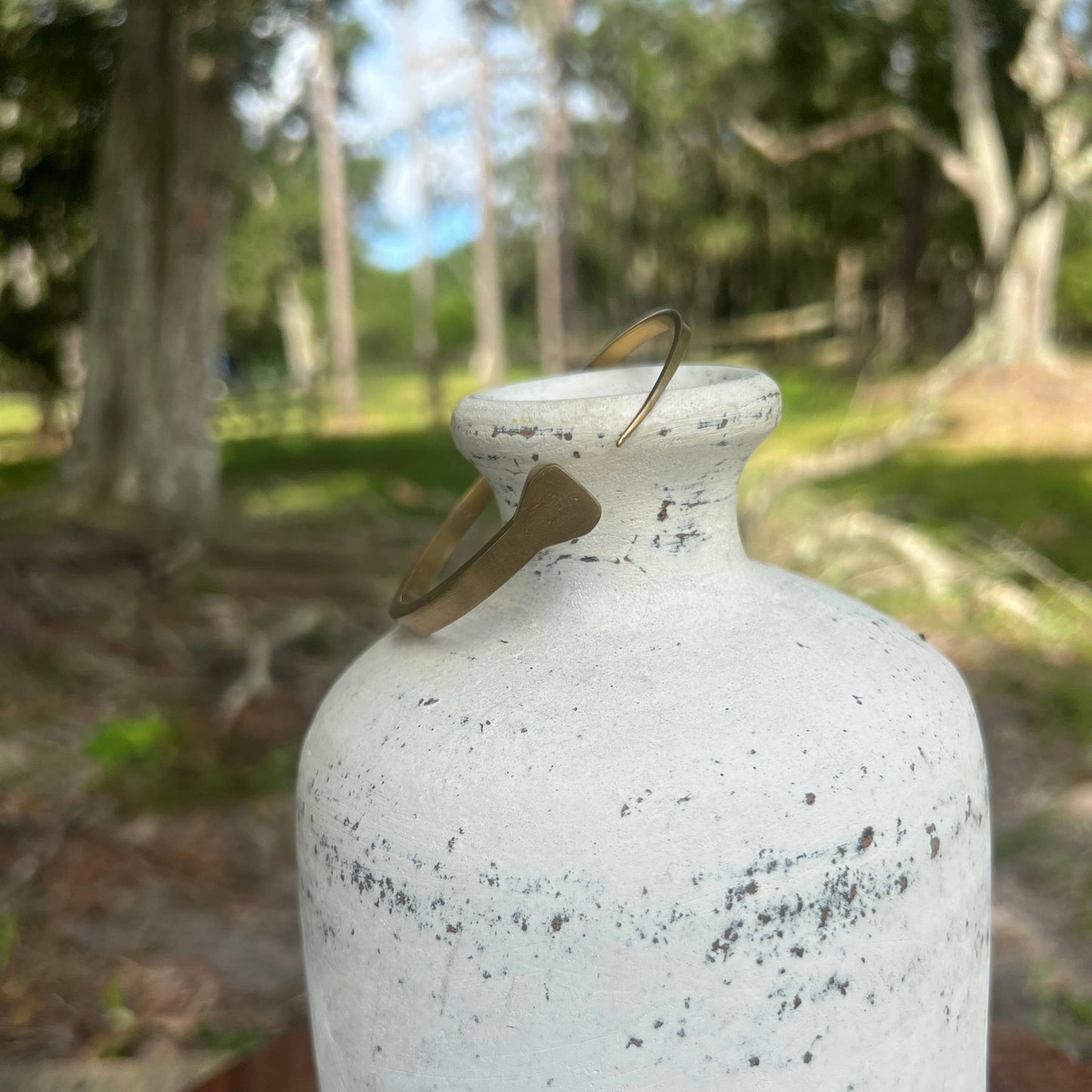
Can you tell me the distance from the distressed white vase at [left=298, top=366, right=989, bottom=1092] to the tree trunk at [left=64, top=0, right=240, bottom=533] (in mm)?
5370

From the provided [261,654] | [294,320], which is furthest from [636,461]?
[294,320]

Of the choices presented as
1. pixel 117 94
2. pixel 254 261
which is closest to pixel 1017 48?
pixel 117 94

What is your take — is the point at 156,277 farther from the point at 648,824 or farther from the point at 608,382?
the point at 648,824

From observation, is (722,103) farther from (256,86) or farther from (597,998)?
(597,998)

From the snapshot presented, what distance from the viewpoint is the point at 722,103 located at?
21.7 metres

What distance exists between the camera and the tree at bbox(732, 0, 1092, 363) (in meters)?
9.38

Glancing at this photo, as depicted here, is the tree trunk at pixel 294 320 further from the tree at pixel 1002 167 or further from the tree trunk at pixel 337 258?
the tree at pixel 1002 167

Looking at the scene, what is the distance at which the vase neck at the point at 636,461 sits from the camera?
3.82 feet

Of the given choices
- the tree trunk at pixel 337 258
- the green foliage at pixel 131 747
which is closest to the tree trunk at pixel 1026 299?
the tree trunk at pixel 337 258

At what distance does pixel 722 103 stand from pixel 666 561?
22.3 meters

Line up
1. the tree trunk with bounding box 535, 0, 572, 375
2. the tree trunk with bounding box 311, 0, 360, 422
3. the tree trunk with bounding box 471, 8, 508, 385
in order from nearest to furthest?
the tree trunk with bounding box 535, 0, 572, 375 → the tree trunk with bounding box 311, 0, 360, 422 → the tree trunk with bounding box 471, 8, 508, 385

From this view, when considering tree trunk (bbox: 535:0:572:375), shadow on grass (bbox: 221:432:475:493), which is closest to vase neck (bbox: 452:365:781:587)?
shadow on grass (bbox: 221:432:475:493)

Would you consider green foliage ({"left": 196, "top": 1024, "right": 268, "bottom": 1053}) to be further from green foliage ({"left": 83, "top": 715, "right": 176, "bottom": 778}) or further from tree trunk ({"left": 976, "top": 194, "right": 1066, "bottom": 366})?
tree trunk ({"left": 976, "top": 194, "right": 1066, "bottom": 366})

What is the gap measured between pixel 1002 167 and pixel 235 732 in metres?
10.8
